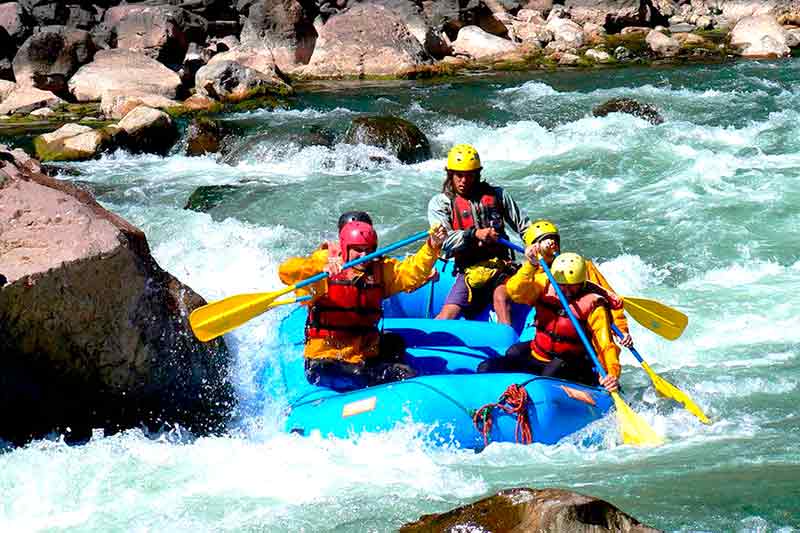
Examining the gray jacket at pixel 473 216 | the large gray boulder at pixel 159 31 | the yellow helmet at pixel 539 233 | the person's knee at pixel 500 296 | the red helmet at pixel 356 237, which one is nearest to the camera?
the red helmet at pixel 356 237

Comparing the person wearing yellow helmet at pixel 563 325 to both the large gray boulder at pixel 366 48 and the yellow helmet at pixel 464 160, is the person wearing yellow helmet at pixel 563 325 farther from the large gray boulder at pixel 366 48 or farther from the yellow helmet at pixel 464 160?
the large gray boulder at pixel 366 48

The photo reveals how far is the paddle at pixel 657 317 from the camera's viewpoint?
6.00 meters

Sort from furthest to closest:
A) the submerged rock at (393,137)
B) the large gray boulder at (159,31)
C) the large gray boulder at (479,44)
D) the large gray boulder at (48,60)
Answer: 1. the large gray boulder at (479,44)
2. the large gray boulder at (159,31)
3. the large gray boulder at (48,60)
4. the submerged rock at (393,137)

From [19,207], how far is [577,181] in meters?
7.46

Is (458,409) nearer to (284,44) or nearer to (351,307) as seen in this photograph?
(351,307)

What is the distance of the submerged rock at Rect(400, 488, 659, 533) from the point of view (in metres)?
3.29

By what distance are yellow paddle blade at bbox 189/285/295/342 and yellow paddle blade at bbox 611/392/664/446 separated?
1831 millimetres

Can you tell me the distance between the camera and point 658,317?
6016mm

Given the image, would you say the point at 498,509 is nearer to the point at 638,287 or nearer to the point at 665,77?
the point at 638,287

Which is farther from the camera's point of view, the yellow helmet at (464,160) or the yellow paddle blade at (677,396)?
the yellow helmet at (464,160)

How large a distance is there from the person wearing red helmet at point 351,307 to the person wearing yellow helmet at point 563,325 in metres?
0.59

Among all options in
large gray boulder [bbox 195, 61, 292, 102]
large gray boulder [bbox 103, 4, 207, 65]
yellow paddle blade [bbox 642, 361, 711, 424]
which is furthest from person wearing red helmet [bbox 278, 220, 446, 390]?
large gray boulder [bbox 103, 4, 207, 65]

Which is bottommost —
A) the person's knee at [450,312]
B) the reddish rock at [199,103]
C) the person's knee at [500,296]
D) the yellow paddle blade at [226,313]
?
the reddish rock at [199,103]

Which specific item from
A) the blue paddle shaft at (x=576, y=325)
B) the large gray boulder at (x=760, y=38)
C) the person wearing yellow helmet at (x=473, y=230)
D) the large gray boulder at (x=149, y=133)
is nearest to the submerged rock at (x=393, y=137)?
the large gray boulder at (x=149, y=133)
